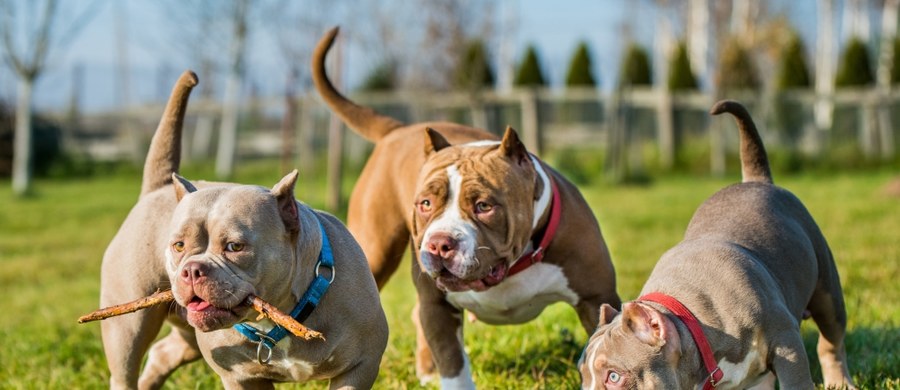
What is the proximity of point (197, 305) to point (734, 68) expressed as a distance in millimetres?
20826

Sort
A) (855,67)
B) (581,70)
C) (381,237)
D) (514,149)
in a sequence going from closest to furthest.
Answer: (514,149) → (381,237) → (855,67) → (581,70)

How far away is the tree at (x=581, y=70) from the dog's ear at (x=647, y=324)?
26023mm

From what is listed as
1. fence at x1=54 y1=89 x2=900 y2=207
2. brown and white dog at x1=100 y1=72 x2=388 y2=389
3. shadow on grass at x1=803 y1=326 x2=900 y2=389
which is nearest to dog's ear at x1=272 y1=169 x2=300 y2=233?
brown and white dog at x1=100 y1=72 x2=388 y2=389

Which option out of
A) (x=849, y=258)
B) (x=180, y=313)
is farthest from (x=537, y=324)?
(x=849, y=258)

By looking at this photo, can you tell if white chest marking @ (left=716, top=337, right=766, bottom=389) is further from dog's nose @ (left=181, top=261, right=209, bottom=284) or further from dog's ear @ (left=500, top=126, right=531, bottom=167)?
dog's nose @ (left=181, top=261, right=209, bottom=284)

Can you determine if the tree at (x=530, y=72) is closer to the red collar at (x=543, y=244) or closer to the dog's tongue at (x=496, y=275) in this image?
the red collar at (x=543, y=244)

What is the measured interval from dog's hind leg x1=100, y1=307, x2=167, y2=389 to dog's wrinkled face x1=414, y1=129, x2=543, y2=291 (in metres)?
1.19

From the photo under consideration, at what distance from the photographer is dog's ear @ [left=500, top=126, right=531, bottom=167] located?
15.6 ft

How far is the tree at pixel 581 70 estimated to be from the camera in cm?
2936

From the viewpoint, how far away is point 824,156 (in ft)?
68.7

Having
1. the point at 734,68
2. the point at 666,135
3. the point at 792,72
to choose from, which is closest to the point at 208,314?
the point at 666,135

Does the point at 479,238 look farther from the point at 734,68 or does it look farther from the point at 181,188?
the point at 734,68

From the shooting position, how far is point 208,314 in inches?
141

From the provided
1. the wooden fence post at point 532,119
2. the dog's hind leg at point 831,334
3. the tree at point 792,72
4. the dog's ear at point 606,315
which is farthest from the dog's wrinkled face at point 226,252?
the tree at point 792,72
